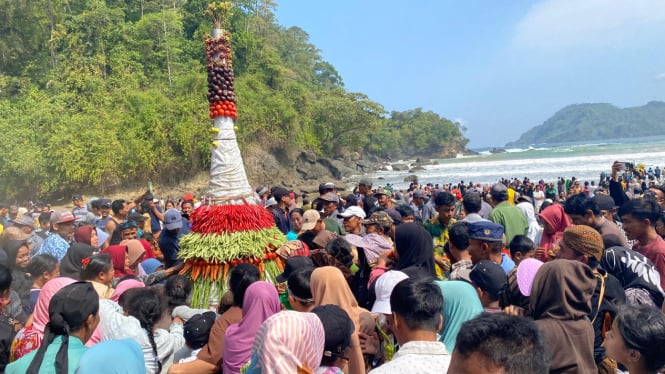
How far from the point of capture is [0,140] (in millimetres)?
26281

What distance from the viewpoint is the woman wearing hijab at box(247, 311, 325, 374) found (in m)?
2.26

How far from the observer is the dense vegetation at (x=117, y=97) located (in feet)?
91.6

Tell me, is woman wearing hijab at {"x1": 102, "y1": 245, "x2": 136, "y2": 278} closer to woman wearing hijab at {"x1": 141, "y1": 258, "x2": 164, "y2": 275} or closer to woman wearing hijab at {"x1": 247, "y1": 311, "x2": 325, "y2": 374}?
woman wearing hijab at {"x1": 141, "y1": 258, "x2": 164, "y2": 275}

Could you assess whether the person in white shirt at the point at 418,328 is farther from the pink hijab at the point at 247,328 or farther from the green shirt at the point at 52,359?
the green shirt at the point at 52,359

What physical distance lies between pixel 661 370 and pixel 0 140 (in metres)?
31.2

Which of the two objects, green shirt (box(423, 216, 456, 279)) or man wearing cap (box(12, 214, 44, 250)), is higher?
man wearing cap (box(12, 214, 44, 250))

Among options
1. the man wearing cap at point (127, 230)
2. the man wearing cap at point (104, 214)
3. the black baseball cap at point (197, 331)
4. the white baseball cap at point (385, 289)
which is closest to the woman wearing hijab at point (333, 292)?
the white baseball cap at point (385, 289)

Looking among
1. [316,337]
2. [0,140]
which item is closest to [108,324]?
[316,337]

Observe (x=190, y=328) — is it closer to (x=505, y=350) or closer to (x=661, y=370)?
(x=505, y=350)

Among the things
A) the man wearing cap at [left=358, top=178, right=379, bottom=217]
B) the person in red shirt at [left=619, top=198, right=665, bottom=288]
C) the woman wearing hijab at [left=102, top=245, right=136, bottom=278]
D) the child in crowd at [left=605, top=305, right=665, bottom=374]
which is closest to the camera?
the child in crowd at [left=605, top=305, right=665, bottom=374]

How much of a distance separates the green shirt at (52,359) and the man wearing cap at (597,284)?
2853 millimetres

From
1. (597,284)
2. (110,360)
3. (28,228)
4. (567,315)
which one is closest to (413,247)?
(597,284)

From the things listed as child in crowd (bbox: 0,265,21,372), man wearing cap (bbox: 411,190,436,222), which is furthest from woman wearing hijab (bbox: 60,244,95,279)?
man wearing cap (bbox: 411,190,436,222)

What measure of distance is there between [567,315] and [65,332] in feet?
8.58
